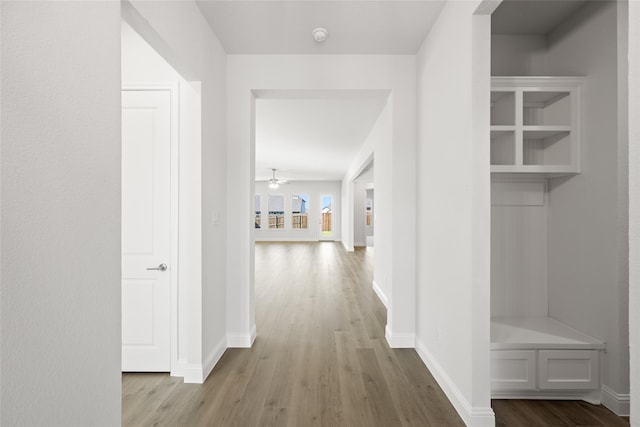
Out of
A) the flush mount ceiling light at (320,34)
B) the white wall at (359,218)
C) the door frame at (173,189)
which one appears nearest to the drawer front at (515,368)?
the door frame at (173,189)

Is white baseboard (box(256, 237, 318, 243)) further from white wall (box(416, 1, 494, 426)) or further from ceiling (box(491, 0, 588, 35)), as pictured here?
ceiling (box(491, 0, 588, 35))

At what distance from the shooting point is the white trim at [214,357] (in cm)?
248

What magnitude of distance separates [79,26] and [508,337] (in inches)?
116

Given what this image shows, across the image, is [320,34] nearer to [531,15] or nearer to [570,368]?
[531,15]

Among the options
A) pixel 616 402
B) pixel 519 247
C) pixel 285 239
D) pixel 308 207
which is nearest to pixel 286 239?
pixel 285 239

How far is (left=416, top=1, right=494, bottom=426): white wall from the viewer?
6.15 feet

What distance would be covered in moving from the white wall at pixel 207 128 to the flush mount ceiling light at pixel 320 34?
87 centimetres

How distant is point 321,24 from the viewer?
258cm

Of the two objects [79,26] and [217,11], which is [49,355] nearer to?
[79,26]

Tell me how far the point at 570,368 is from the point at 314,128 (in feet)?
14.9

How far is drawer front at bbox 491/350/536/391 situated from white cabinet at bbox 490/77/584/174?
125 cm

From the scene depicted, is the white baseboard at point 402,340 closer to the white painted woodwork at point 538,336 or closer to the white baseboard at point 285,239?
the white painted woodwork at point 538,336

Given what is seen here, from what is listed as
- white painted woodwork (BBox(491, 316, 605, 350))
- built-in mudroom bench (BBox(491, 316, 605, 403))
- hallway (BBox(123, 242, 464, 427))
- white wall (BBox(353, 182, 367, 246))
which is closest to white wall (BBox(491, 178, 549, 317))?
white painted woodwork (BBox(491, 316, 605, 350))

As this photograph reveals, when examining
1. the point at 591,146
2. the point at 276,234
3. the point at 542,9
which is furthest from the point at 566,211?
the point at 276,234
